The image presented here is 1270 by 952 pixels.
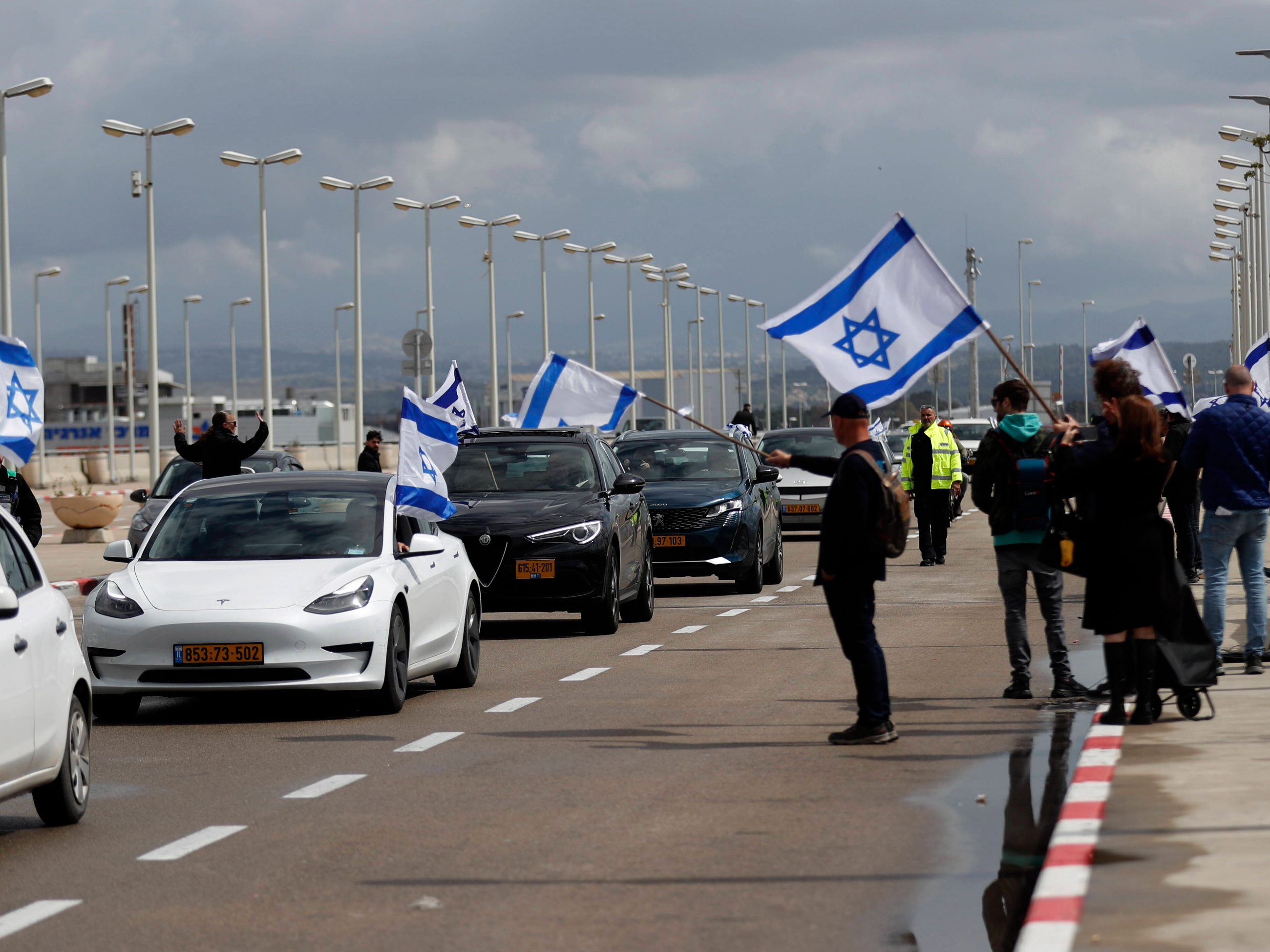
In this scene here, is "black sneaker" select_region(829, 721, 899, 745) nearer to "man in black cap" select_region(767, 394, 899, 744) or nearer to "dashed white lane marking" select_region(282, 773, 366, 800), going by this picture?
"man in black cap" select_region(767, 394, 899, 744)

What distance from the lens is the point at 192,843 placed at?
26.5 feet

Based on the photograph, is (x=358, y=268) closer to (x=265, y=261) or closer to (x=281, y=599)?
(x=265, y=261)

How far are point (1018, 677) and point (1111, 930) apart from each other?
628 cm

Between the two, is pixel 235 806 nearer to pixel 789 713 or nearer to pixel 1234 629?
pixel 789 713

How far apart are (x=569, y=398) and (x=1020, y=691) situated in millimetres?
7606

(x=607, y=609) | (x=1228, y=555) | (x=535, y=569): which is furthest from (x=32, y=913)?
(x=607, y=609)

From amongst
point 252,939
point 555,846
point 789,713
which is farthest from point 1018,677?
point 252,939

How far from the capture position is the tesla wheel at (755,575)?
72.7 feet

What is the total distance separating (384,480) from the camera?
44.9 feet

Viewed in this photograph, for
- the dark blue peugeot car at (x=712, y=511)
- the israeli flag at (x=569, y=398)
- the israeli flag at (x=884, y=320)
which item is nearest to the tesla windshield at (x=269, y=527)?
the israeli flag at (x=884, y=320)

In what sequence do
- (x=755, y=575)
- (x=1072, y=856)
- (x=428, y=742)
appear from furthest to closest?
(x=755, y=575)
(x=428, y=742)
(x=1072, y=856)

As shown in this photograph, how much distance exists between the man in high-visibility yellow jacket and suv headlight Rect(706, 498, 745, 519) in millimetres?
4128

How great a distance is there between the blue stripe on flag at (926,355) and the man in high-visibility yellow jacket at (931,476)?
12723 millimetres

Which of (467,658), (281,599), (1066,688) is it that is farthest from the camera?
(467,658)
